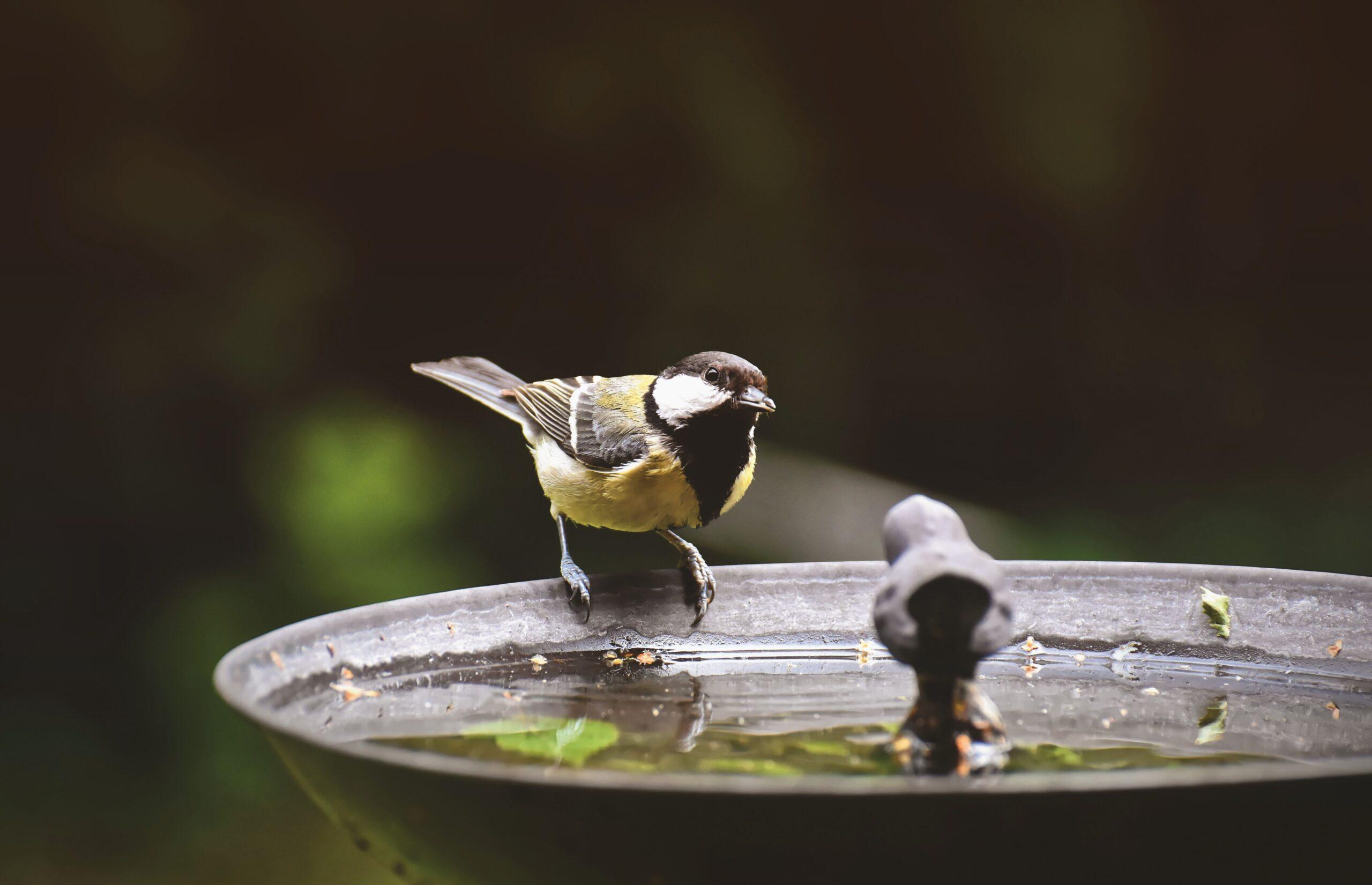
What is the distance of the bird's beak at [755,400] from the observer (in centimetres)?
222

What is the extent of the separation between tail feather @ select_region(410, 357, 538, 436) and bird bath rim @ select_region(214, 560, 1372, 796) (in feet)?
2.93

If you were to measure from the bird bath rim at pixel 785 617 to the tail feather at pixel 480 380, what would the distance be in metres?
0.89

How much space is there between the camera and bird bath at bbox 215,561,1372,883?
33.1 inches

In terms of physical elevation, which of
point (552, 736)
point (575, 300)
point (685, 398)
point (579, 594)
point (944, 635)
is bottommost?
point (552, 736)

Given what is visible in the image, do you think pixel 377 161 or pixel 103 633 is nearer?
pixel 103 633

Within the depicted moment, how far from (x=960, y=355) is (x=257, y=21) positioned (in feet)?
8.06

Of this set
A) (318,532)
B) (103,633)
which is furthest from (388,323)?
(103,633)

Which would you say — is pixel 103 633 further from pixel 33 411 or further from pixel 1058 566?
pixel 1058 566

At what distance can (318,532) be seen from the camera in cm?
326

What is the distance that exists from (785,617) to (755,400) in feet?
1.81

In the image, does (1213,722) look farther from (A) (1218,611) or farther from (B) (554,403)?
(B) (554,403)

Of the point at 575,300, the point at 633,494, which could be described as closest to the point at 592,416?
the point at 633,494

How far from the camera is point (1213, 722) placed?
1385 millimetres

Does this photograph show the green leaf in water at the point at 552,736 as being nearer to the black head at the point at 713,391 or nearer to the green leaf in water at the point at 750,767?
the green leaf in water at the point at 750,767
